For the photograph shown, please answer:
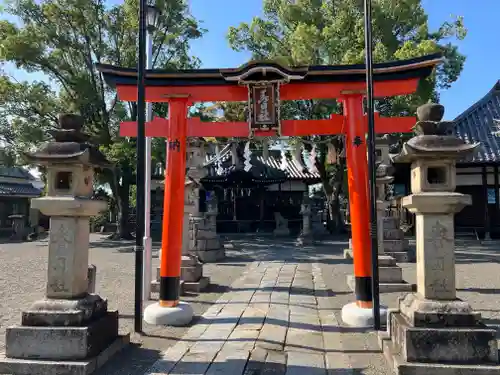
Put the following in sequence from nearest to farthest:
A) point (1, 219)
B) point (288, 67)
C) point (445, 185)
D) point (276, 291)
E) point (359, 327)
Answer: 1. point (445, 185)
2. point (359, 327)
3. point (288, 67)
4. point (276, 291)
5. point (1, 219)

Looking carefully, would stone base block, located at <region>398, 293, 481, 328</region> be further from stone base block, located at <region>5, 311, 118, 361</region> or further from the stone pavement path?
stone base block, located at <region>5, 311, 118, 361</region>

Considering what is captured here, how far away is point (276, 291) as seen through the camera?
10.1 m

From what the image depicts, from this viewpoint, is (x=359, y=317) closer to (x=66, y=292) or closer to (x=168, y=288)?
(x=168, y=288)

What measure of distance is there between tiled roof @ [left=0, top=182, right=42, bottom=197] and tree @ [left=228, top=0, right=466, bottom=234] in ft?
64.1

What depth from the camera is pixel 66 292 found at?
210 inches

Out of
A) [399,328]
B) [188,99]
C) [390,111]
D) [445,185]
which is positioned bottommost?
[399,328]

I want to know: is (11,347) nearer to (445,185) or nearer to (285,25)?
(445,185)

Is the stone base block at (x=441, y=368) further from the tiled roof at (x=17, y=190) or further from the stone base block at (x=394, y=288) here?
Result: the tiled roof at (x=17, y=190)

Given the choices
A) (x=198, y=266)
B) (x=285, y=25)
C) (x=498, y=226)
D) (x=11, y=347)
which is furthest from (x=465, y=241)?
(x=11, y=347)

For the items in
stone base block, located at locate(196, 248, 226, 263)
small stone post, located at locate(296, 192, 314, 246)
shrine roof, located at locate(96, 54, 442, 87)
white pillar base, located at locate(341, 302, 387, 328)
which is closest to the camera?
white pillar base, located at locate(341, 302, 387, 328)

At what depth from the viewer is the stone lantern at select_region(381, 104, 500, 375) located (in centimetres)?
481

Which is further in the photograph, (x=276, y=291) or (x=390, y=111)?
(x=390, y=111)

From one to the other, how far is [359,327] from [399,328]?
1880 mm

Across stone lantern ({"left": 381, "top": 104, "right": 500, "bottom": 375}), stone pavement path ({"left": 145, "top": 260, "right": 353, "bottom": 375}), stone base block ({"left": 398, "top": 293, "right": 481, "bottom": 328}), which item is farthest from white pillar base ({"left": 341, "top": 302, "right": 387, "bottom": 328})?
stone base block ({"left": 398, "top": 293, "right": 481, "bottom": 328})
